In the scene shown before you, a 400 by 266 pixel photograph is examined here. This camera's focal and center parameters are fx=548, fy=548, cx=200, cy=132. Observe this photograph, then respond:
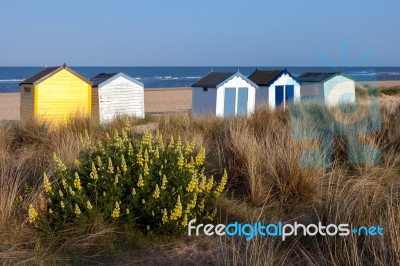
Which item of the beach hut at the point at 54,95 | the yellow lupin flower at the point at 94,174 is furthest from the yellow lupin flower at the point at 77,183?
the beach hut at the point at 54,95

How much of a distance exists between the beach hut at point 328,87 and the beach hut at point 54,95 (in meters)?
5.61

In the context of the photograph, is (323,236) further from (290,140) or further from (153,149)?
(290,140)

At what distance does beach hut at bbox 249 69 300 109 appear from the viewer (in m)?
13.1

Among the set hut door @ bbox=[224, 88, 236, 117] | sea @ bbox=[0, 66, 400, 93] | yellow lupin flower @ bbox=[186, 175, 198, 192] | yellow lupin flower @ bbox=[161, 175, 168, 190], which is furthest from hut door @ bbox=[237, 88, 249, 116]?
yellow lupin flower @ bbox=[161, 175, 168, 190]

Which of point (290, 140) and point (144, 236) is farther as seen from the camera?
point (290, 140)

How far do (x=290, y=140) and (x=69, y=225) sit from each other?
104 inches

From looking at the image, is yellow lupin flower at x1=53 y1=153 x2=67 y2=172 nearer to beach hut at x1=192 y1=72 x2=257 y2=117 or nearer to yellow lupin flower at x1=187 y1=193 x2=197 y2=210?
yellow lupin flower at x1=187 y1=193 x2=197 y2=210

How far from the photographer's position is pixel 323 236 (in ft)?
12.6

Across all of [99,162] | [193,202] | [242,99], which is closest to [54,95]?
[242,99]

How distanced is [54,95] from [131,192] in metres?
6.83

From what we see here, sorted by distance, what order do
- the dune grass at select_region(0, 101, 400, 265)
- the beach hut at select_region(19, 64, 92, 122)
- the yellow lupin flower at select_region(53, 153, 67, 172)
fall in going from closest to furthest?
the dune grass at select_region(0, 101, 400, 265)
the yellow lupin flower at select_region(53, 153, 67, 172)
the beach hut at select_region(19, 64, 92, 122)

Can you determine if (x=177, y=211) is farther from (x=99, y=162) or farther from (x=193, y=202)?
(x=99, y=162)

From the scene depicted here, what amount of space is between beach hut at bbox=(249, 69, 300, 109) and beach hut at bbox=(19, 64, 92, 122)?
14.3 feet

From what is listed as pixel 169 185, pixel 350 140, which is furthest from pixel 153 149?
pixel 350 140
